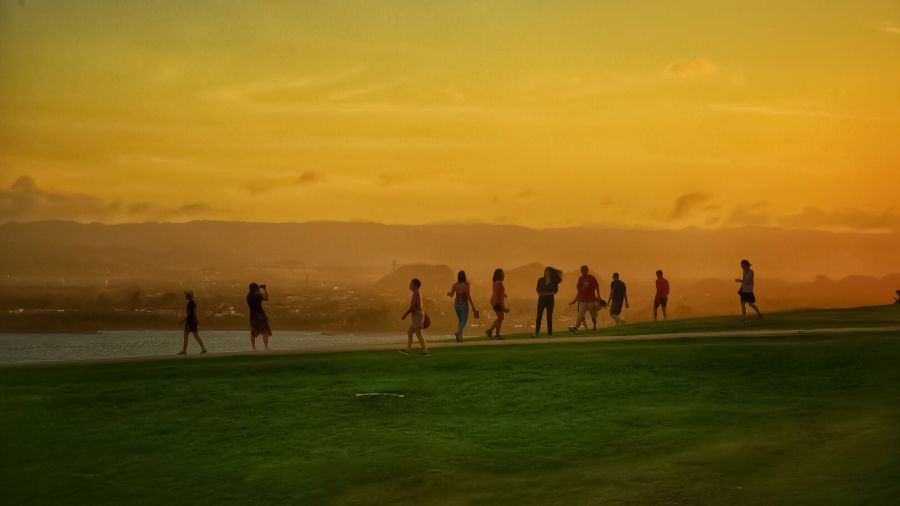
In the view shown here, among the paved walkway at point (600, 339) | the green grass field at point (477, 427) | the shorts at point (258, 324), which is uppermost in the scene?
the shorts at point (258, 324)

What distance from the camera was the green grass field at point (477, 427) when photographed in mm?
20141

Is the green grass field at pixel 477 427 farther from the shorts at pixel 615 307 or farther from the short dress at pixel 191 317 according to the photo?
the shorts at pixel 615 307

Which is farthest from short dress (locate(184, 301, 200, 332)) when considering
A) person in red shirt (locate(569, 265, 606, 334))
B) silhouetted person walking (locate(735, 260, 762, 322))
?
silhouetted person walking (locate(735, 260, 762, 322))

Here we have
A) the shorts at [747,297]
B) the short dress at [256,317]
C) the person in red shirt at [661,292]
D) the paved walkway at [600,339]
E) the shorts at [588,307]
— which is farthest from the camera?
the person in red shirt at [661,292]

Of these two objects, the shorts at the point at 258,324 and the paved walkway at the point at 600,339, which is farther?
the shorts at the point at 258,324

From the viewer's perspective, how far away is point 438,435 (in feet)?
80.4

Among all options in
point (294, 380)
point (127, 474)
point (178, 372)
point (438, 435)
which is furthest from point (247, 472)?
point (178, 372)

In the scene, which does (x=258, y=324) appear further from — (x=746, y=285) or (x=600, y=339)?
(x=746, y=285)

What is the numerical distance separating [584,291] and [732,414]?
19.9 metres

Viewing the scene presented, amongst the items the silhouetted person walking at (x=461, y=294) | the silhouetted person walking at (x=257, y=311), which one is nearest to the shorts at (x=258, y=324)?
the silhouetted person walking at (x=257, y=311)

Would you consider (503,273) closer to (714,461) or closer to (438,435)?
(438,435)

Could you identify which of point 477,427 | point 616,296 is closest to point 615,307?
point 616,296

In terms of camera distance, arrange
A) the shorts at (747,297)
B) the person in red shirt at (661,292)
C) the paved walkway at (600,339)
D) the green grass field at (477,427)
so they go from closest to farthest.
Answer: the green grass field at (477,427) → the paved walkway at (600,339) → the shorts at (747,297) → the person in red shirt at (661,292)

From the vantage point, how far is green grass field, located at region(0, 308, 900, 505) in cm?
2014
